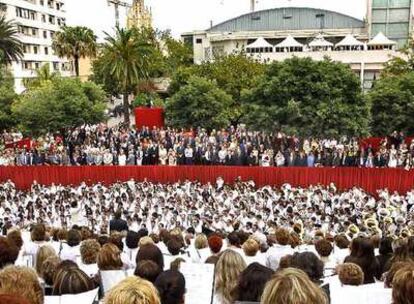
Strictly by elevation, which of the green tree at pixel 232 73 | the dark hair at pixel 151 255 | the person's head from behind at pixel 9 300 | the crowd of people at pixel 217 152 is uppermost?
the green tree at pixel 232 73

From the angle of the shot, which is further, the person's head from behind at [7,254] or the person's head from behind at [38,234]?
the person's head from behind at [38,234]

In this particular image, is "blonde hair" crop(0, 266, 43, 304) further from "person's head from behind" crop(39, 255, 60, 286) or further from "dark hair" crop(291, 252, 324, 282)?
"dark hair" crop(291, 252, 324, 282)

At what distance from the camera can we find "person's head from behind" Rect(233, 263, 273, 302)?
3.98 m

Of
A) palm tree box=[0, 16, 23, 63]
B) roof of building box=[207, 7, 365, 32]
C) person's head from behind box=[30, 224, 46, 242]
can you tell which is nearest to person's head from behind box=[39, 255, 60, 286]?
person's head from behind box=[30, 224, 46, 242]

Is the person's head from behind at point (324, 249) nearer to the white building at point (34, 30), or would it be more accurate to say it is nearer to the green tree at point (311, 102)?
the green tree at point (311, 102)

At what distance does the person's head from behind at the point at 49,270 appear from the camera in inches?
198

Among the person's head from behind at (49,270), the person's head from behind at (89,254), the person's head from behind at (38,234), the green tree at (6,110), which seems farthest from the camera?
the green tree at (6,110)

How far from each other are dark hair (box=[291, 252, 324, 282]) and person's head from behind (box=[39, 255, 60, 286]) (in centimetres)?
253

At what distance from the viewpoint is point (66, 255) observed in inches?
276

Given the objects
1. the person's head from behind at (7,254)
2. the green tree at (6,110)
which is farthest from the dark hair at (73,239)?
the green tree at (6,110)

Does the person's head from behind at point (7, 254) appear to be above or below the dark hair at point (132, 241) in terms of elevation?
above

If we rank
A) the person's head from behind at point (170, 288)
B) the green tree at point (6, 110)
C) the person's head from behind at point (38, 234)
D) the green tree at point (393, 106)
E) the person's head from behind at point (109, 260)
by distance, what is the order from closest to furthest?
the person's head from behind at point (170, 288) → the person's head from behind at point (109, 260) → the person's head from behind at point (38, 234) → the green tree at point (393, 106) → the green tree at point (6, 110)

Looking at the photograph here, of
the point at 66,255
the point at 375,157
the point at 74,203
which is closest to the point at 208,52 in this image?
the point at 375,157

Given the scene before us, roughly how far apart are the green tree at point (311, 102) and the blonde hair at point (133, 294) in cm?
2169
